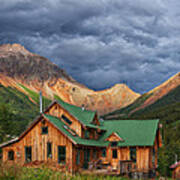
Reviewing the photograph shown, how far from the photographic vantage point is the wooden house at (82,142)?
36.0m

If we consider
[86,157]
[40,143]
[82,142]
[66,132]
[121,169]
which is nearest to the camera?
[66,132]

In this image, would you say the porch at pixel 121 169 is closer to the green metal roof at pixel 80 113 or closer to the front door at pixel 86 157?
the front door at pixel 86 157

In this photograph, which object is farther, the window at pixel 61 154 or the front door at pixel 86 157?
the front door at pixel 86 157

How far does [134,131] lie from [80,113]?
7.93 metres

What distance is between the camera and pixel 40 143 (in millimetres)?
36875

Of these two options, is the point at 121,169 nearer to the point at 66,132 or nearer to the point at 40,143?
the point at 66,132

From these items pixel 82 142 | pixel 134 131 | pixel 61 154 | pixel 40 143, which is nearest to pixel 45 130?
pixel 40 143

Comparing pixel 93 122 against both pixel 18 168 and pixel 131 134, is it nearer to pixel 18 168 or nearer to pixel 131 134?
pixel 131 134

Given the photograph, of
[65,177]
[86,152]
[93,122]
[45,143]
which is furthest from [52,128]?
[65,177]

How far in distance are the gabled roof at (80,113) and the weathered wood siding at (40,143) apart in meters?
3.88

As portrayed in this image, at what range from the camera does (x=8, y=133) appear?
197 ft

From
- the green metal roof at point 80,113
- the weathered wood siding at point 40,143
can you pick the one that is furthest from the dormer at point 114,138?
the weathered wood siding at point 40,143

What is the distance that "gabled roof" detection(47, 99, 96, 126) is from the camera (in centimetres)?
3963

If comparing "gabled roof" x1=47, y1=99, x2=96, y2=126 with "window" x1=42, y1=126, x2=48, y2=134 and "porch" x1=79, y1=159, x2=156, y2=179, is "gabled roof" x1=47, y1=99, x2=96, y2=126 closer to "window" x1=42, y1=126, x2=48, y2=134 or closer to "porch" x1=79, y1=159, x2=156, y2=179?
"window" x1=42, y1=126, x2=48, y2=134
